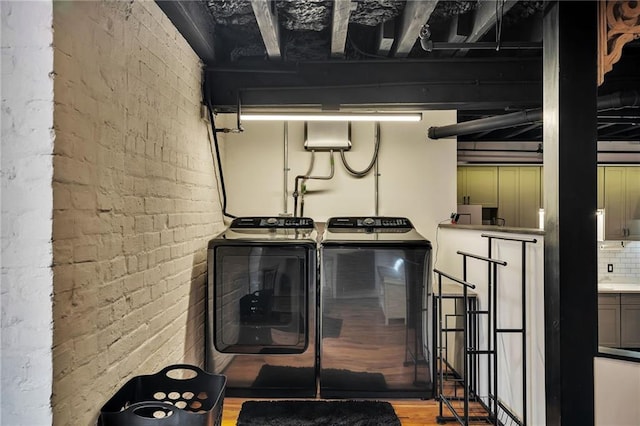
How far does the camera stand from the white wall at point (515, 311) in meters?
2.46

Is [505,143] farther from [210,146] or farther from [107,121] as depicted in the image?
[107,121]

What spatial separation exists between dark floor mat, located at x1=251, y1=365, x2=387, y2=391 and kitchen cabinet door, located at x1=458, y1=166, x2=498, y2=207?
378 cm

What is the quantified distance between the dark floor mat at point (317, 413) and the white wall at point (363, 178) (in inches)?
70.2

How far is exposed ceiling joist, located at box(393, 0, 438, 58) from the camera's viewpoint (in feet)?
7.17

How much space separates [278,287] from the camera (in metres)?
2.85

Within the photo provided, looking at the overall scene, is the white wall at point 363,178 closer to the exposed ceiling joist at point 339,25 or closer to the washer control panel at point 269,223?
the washer control panel at point 269,223

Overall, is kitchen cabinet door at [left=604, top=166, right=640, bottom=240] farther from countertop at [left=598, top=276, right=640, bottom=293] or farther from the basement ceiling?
the basement ceiling

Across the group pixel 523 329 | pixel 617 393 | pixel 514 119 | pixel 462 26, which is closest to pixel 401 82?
pixel 462 26

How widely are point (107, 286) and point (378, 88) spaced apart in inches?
87.5

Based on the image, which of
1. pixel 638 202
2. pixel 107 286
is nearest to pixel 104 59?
pixel 107 286

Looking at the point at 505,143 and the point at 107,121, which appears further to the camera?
the point at 505,143

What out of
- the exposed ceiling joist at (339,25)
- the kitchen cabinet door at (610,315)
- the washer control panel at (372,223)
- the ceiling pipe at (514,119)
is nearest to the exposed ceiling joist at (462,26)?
the exposed ceiling joist at (339,25)

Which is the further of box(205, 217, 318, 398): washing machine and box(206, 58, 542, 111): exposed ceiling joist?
box(206, 58, 542, 111): exposed ceiling joist

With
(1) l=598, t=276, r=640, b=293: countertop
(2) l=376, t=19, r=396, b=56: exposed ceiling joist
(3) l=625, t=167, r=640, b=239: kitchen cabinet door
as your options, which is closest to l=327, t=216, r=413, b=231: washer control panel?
(2) l=376, t=19, r=396, b=56: exposed ceiling joist
